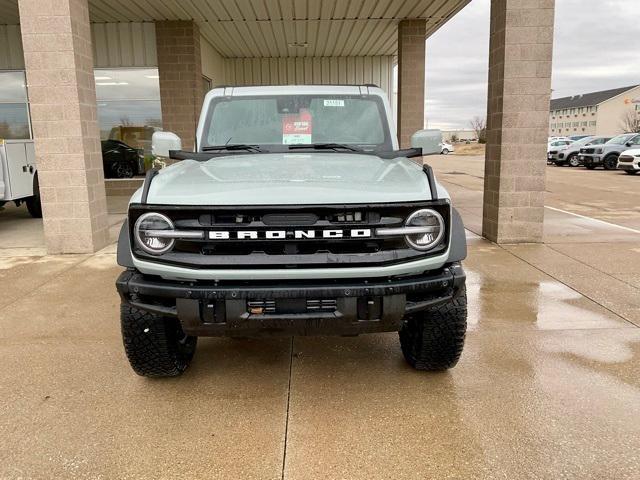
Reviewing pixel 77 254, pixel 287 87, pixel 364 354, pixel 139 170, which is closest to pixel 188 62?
pixel 139 170

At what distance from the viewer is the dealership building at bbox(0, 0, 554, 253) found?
7.44 meters

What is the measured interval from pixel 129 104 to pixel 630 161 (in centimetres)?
1923

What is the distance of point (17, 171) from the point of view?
9922 millimetres

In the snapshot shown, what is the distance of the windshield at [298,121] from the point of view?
164 inches

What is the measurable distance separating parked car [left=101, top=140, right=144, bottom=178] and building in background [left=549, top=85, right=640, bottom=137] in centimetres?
7458

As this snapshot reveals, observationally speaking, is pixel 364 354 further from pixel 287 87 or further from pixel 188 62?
pixel 188 62

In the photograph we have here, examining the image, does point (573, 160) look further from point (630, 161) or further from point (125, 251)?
point (125, 251)

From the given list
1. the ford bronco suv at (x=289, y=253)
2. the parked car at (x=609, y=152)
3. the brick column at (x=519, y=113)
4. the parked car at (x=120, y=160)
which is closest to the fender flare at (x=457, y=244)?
the ford bronco suv at (x=289, y=253)

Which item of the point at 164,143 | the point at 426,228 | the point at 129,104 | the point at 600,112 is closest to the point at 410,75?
the point at 129,104

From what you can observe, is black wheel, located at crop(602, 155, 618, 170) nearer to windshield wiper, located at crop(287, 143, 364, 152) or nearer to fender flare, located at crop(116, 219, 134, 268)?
windshield wiper, located at crop(287, 143, 364, 152)

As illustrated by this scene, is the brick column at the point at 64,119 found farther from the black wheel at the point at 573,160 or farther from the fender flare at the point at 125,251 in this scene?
the black wheel at the point at 573,160

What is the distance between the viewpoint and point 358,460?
276cm

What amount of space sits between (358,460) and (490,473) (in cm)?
64

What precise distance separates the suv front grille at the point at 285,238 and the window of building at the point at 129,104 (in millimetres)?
12741
